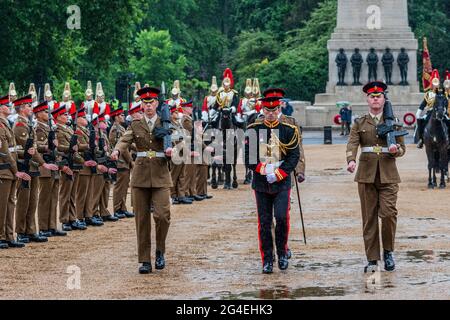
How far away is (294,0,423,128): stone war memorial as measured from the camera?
202 feet

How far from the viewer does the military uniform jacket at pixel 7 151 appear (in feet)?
60.7

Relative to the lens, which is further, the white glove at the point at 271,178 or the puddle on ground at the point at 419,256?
the puddle on ground at the point at 419,256

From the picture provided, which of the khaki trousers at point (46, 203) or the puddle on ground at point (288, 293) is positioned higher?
the khaki trousers at point (46, 203)

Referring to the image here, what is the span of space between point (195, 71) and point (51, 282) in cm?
7448

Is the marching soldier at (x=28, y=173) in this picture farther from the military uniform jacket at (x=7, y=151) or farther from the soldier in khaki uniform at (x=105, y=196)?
the soldier in khaki uniform at (x=105, y=196)

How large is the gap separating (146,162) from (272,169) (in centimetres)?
145

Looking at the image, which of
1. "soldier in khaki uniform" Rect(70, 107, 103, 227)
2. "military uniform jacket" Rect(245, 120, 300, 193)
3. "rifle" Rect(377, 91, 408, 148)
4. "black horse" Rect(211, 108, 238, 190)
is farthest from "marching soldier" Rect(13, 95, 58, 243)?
"black horse" Rect(211, 108, 238, 190)

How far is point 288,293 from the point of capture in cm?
1423

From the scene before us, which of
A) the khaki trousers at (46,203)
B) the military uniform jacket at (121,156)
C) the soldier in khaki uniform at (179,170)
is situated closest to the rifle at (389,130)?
the khaki trousers at (46,203)

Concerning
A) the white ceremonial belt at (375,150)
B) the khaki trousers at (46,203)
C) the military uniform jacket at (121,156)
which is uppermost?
the white ceremonial belt at (375,150)

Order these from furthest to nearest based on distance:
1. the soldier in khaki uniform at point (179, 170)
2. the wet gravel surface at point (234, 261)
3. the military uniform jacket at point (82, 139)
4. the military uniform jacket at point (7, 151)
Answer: the soldier in khaki uniform at point (179, 170) → the military uniform jacket at point (82, 139) → the military uniform jacket at point (7, 151) → the wet gravel surface at point (234, 261)

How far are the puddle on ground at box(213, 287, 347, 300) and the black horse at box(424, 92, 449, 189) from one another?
1518 centimetres

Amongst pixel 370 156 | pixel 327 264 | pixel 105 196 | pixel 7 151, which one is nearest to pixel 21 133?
pixel 7 151

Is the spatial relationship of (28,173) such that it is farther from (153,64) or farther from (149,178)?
(153,64)
